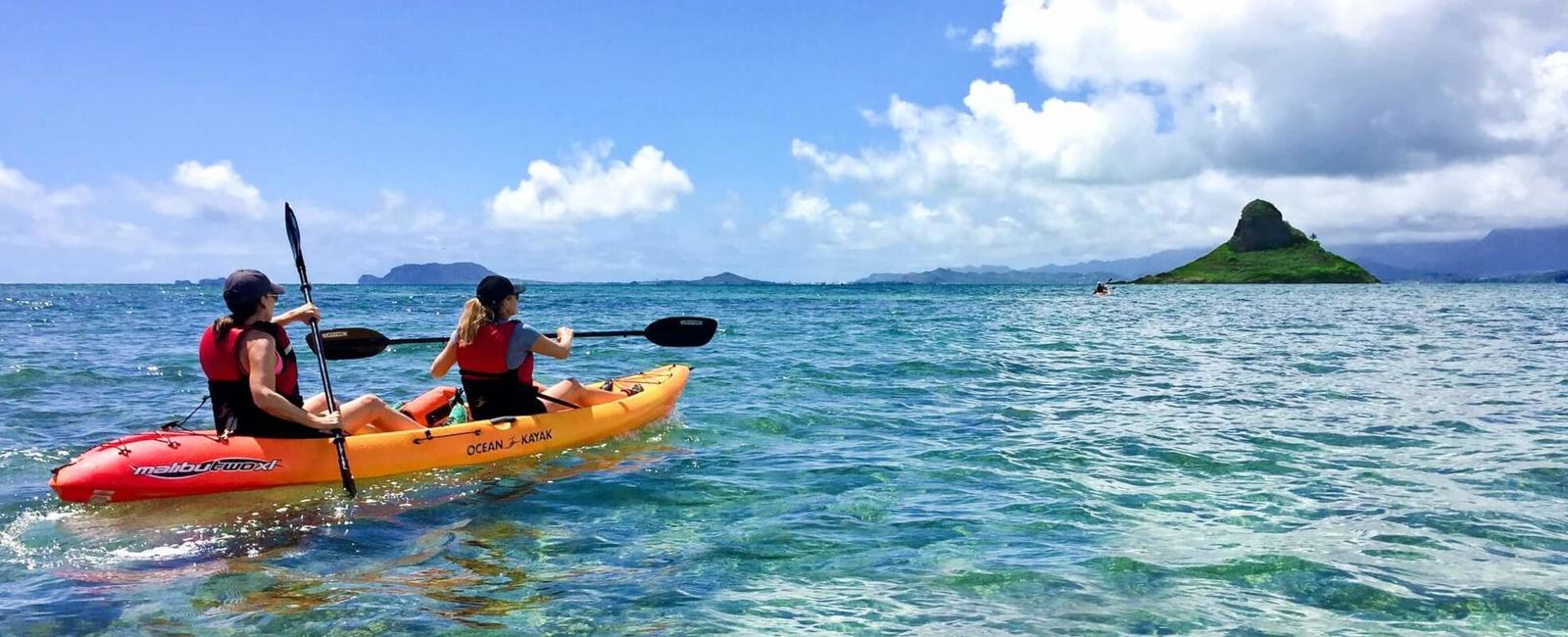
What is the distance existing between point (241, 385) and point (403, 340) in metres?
3.52

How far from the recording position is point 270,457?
25.2ft

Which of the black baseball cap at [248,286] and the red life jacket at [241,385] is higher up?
the black baseball cap at [248,286]

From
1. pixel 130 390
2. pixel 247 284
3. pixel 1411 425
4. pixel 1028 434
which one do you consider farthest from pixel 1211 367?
pixel 130 390

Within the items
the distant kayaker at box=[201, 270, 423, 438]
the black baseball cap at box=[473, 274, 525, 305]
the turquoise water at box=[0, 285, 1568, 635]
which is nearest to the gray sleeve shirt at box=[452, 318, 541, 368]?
the black baseball cap at box=[473, 274, 525, 305]

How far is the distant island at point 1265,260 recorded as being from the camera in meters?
154

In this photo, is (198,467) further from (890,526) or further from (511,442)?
(890,526)

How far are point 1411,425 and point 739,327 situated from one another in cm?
2486

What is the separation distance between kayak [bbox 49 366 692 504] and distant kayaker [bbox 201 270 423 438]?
17 cm

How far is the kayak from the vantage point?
23.7 ft

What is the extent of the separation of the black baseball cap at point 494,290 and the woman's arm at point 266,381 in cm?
201

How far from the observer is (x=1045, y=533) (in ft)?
22.0

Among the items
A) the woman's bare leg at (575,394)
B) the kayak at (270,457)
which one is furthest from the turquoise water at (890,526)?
the woman's bare leg at (575,394)

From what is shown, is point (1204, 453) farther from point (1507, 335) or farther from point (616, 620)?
point (1507, 335)

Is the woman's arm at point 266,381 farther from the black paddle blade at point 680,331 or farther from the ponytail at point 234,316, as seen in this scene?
the black paddle blade at point 680,331
